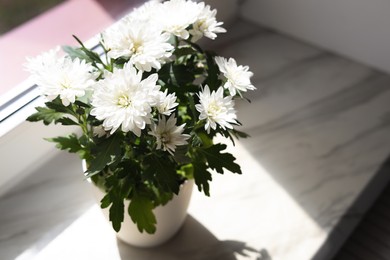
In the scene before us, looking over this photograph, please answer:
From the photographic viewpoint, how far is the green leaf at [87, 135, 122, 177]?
498 millimetres

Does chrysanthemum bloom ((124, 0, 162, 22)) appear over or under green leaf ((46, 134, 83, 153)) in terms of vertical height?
over

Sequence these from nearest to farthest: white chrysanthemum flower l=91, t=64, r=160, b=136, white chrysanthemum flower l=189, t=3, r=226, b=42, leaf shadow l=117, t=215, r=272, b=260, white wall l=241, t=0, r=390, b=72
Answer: white chrysanthemum flower l=91, t=64, r=160, b=136 → white chrysanthemum flower l=189, t=3, r=226, b=42 → leaf shadow l=117, t=215, r=272, b=260 → white wall l=241, t=0, r=390, b=72

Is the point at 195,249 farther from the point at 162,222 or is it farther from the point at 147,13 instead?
the point at 147,13

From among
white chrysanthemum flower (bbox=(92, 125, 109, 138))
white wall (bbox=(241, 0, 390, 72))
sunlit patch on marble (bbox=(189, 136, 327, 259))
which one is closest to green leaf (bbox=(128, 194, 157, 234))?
white chrysanthemum flower (bbox=(92, 125, 109, 138))

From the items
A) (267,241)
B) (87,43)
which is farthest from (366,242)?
(87,43)

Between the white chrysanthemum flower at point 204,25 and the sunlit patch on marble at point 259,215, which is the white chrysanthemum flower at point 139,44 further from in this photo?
the sunlit patch on marble at point 259,215

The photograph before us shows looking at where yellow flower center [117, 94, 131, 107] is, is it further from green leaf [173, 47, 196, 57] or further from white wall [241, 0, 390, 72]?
white wall [241, 0, 390, 72]

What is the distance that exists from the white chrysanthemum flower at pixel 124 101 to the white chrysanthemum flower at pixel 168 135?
32mm

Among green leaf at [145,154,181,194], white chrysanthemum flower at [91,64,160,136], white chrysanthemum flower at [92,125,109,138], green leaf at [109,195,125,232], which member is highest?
white chrysanthemum flower at [91,64,160,136]

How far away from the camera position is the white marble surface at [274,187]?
750 mm

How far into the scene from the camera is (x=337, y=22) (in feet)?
3.35

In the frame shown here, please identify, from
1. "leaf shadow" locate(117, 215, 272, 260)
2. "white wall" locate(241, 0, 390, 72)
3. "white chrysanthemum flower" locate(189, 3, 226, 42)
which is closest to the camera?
"white chrysanthemum flower" locate(189, 3, 226, 42)

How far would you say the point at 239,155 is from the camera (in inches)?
34.8

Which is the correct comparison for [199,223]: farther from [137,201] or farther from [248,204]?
[137,201]
